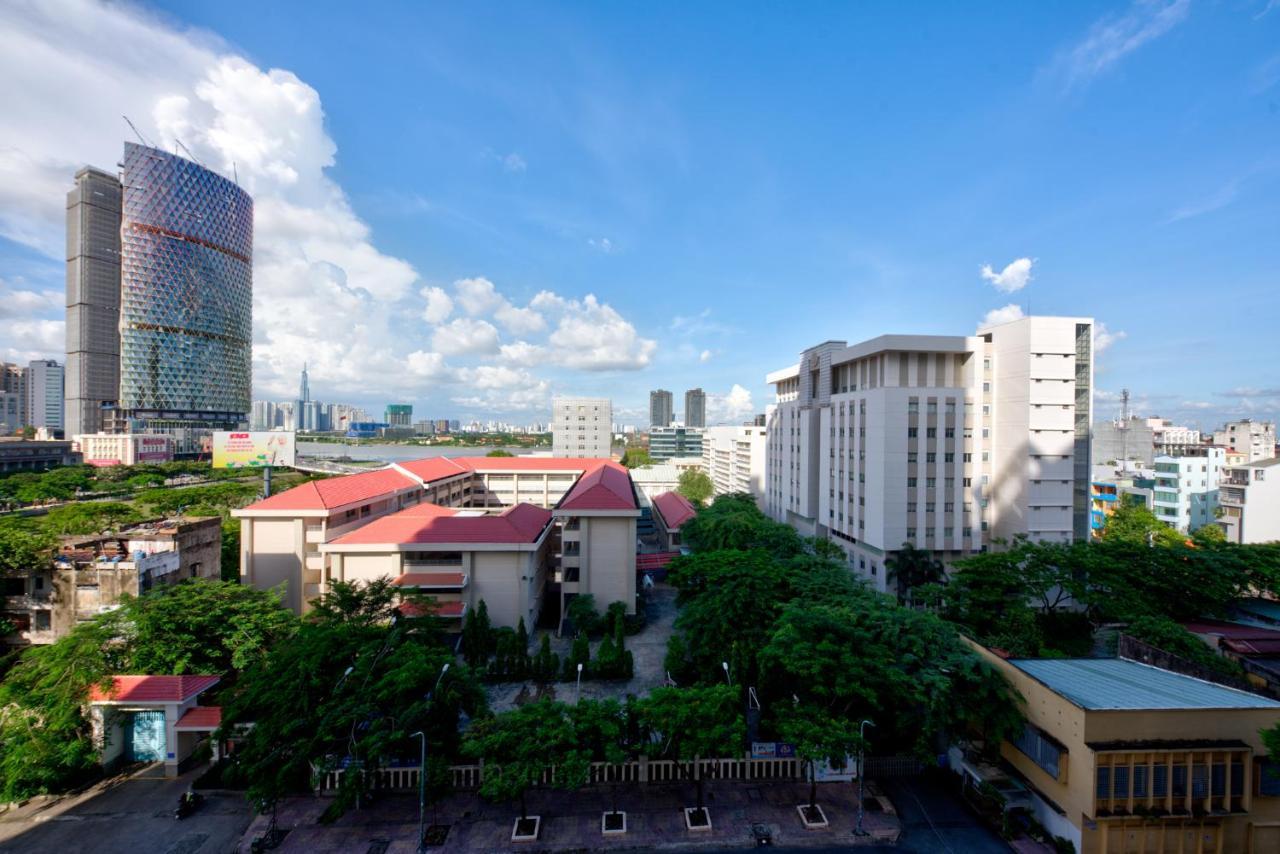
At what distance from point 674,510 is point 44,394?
192 meters

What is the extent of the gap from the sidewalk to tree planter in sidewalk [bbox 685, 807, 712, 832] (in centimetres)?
15

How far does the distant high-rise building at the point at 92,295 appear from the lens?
96.7 metres

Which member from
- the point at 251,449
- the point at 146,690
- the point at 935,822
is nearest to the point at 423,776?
the point at 146,690

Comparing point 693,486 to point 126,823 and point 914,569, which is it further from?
point 126,823

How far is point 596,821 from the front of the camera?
14906 mm

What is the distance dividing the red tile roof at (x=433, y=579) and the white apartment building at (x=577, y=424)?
6528 centimetres

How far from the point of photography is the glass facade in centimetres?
9512

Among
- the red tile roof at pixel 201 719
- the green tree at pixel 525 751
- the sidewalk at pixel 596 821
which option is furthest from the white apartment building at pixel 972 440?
the red tile roof at pixel 201 719

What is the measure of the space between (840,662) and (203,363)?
130 m

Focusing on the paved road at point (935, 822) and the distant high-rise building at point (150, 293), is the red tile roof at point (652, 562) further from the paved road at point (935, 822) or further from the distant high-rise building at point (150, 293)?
the distant high-rise building at point (150, 293)

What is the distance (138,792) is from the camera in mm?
16047

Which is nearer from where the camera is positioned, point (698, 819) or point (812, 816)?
point (698, 819)

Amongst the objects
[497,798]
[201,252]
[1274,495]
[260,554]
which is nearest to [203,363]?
[201,252]

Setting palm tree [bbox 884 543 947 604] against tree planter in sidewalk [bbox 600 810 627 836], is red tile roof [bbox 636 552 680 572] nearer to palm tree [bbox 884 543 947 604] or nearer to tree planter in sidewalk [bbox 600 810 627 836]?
palm tree [bbox 884 543 947 604]
